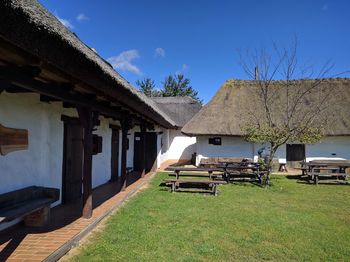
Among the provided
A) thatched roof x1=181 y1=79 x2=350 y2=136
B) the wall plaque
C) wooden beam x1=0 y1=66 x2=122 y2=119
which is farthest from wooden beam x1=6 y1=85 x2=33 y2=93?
thatched roof x1=181 y1=79 x2=350 y2=136

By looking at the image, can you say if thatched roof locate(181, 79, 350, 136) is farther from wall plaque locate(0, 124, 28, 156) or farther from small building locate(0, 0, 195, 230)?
wall plaque locate(0, 124, 28, 156)

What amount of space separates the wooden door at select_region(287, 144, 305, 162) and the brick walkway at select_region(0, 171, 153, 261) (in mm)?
12217

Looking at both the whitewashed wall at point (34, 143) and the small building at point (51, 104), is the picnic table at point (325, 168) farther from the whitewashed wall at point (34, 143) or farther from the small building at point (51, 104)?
the whitewashed wall at point (34, 143)

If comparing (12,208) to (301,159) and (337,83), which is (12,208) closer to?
(301,159)

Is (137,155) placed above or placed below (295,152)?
below

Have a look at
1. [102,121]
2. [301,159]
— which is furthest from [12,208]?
[301,159]

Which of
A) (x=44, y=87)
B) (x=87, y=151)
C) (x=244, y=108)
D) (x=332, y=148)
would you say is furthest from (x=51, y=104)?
(x=332, y=148)

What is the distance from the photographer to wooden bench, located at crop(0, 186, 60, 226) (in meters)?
4.20

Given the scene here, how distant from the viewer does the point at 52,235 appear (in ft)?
15.4

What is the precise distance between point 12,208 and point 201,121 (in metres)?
13.5

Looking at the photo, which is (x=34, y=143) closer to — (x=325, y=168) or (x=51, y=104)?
(x=51, y=104)

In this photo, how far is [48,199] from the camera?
5129 mm

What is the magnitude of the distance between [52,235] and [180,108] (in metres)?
20.1

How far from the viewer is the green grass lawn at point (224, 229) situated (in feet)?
14.5
